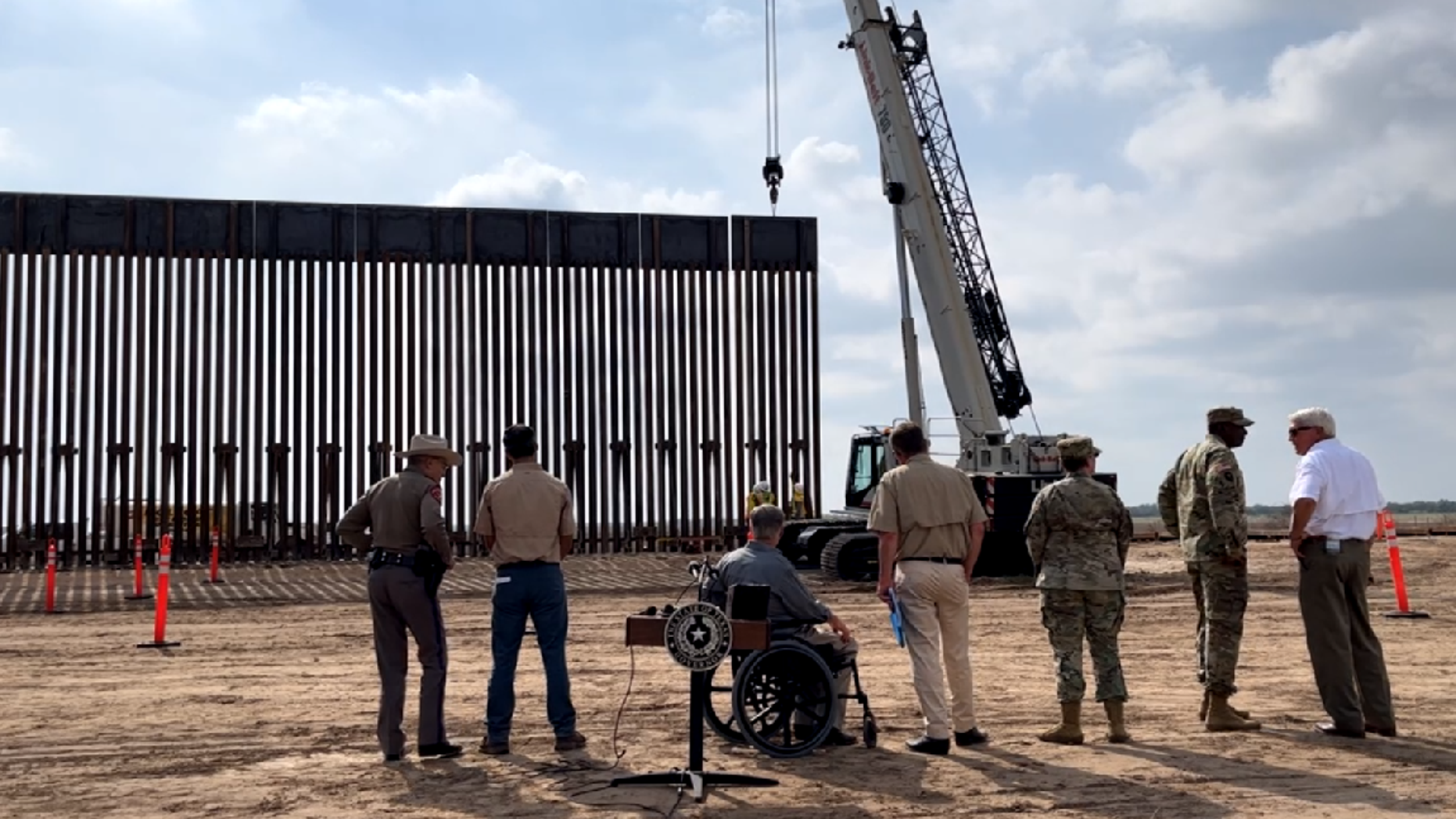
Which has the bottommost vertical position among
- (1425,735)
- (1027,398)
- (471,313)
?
(1425,735)

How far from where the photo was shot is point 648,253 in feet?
85.8

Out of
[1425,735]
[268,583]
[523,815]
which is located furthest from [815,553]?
[523,815]

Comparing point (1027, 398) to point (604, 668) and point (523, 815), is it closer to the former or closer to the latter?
point (604, 668)

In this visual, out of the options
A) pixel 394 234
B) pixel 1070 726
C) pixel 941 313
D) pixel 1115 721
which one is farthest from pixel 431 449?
pixel 394 234

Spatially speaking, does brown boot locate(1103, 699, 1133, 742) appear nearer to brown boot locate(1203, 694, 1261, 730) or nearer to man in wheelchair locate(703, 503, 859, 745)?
brown boot locate(1203, 694, 1261, 730)

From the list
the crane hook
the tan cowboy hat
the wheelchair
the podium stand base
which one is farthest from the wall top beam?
the podium stand base

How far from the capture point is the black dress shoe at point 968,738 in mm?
6922

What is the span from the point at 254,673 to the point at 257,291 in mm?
15418

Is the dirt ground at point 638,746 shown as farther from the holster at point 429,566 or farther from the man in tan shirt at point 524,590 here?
the holster at point 429,566

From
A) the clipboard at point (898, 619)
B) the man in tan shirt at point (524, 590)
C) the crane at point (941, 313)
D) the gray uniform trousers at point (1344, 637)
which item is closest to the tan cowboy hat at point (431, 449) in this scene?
the man in tan shirt at point (524, 590)

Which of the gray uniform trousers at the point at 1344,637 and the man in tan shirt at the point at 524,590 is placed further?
the gray uniform trousers at the point at 1344,637

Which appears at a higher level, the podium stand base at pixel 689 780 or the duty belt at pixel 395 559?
the duty belt at pixel 395 559

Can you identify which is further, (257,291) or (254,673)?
(257,291)

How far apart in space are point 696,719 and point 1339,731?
138 inches
